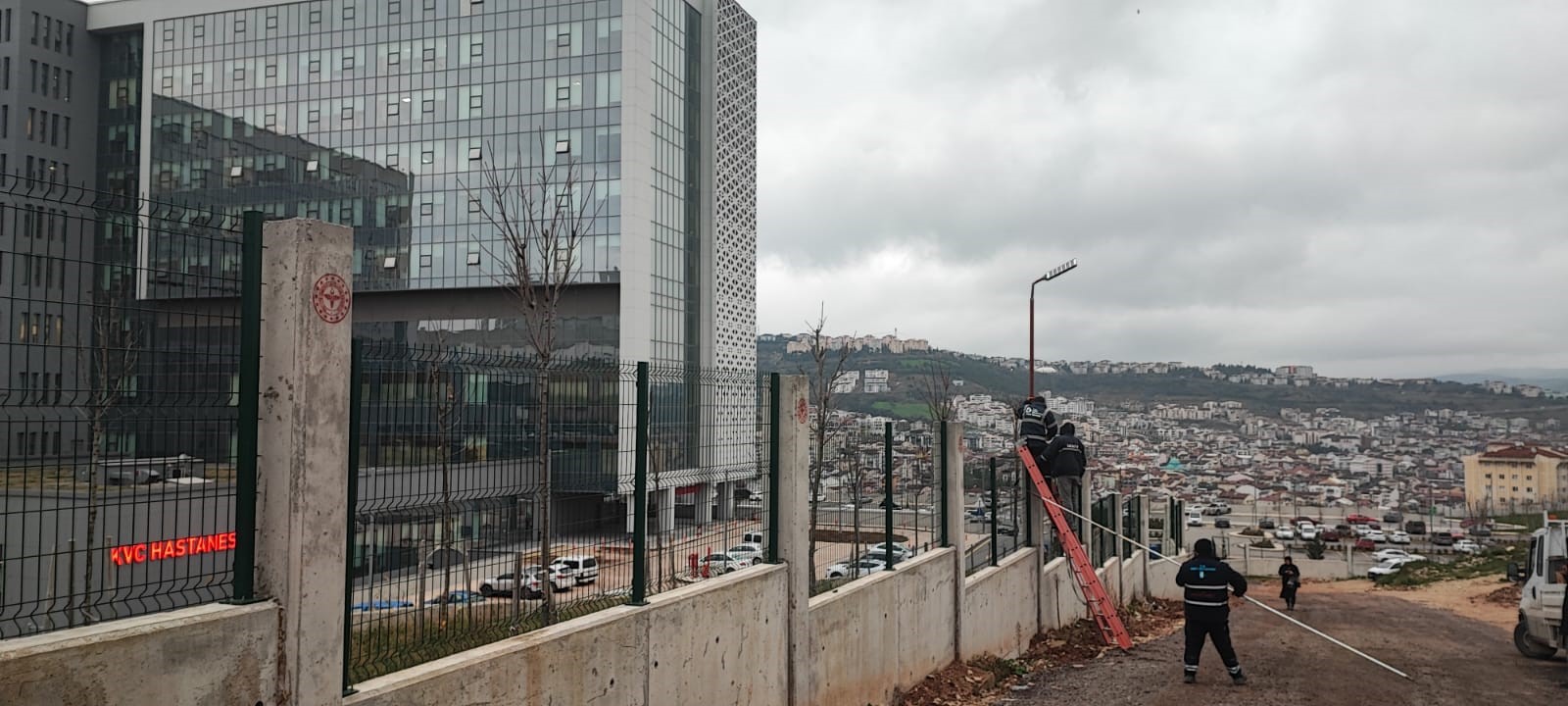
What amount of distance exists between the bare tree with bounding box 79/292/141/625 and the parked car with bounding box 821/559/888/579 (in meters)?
7.45

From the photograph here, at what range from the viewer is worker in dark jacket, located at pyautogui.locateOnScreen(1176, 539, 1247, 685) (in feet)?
37.9

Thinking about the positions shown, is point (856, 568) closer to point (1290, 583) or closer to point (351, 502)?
point (351, 502)

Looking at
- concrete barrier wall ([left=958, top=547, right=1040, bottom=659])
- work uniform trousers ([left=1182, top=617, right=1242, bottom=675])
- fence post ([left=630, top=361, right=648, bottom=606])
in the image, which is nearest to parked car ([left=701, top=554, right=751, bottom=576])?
fence post ([left=630, top=361, right=648, bottom=606])

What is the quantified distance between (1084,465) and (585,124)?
39.8 metres

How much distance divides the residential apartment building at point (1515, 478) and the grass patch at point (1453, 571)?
61.8 meters

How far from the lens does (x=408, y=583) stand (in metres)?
5.78

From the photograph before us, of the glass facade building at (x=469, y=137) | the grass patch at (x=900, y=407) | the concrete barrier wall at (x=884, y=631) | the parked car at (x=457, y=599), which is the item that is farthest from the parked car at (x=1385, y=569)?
the parked car at (x=457, y=599)

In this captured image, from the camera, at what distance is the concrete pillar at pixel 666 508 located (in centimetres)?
765

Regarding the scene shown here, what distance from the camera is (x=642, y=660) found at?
693 centimetres

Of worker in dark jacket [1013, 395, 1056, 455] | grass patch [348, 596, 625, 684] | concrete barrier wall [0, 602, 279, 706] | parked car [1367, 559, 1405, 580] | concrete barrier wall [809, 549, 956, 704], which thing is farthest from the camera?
parked car [1367, 559, 1405, 580]

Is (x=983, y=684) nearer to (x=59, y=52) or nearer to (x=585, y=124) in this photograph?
(x=585, y=124)

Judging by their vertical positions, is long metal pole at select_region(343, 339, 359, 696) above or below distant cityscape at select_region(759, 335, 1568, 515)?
above

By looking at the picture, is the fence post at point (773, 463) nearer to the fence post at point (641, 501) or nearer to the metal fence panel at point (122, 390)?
the fence post at point (641, 501)

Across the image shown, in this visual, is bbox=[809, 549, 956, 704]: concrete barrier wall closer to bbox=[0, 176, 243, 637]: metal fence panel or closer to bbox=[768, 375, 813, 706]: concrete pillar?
bbox=[768, 375, 813, 706]: concrete pillar
